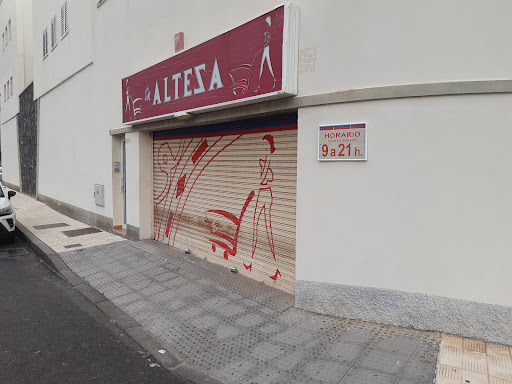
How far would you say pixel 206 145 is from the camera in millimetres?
6652

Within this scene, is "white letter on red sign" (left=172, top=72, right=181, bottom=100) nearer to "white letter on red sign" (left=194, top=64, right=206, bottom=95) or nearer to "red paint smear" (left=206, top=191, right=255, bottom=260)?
"white letter on red sign" (left=194, top=64, right=206, bottom=95)

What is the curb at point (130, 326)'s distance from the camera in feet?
11.1

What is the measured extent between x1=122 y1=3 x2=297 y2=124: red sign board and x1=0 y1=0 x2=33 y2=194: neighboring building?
12.1m

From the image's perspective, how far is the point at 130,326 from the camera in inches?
172

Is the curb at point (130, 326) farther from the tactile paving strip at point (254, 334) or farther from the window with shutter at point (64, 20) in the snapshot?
the window with shutter at point (64, 20)

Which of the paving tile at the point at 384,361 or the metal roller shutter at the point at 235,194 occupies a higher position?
the metal roller shutter at the point at 235,194

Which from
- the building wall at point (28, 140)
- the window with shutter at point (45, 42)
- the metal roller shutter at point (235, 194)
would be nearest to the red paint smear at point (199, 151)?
the metal roller shutter at point (235, 194)

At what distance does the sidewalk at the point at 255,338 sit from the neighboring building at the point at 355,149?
26 cm

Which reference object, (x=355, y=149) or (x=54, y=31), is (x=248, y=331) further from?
(x=54, y=31)

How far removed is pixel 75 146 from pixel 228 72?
7.99 m

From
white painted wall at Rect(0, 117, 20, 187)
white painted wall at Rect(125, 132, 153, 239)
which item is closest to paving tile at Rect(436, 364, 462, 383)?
white painted wall at Rect(125, 132, 153, 239)

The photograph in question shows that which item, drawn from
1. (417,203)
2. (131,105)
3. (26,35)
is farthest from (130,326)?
(26,35)

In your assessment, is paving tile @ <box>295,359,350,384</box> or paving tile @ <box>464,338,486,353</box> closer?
paving tile @ <box>295,359,350,384</box>

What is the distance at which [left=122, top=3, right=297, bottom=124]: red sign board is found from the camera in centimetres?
443
